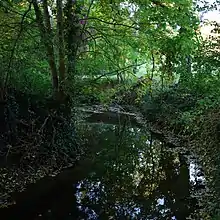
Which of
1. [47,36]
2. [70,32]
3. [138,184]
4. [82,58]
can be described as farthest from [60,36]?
[138,184]

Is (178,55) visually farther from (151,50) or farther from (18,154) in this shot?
(18,154)

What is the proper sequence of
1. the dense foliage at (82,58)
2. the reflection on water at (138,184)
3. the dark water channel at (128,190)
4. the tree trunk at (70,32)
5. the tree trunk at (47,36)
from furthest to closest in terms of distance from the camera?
the tree trunk at (70,32), the tree trunk at (47,36), the dense foliage at (82,58), the reflection on water at (138,184), the dark water channel at (128,190)

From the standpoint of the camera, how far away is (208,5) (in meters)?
8.26

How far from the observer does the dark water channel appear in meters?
6.27

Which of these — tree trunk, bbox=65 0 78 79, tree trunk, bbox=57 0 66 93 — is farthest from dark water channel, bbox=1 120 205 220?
tree trunk, bbox=65 0 78 79

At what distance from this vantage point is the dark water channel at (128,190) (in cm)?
627

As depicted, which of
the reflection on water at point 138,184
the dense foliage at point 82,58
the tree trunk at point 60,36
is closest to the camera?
the reflection on water at point 138,184

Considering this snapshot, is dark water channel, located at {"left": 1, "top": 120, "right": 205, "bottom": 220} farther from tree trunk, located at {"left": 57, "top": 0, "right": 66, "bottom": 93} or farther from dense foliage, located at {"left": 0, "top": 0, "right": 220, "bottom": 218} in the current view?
tree trunk, located at {"left": 57, "top": 0, "right": 66, "bottom": 93}

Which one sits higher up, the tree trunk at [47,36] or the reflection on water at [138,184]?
the tree trunk at [47,36]

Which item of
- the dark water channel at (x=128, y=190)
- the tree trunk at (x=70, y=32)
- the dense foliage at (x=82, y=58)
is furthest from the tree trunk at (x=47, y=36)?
the dark water channel at (x=128, y=190)

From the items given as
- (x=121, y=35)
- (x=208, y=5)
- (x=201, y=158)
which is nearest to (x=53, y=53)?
(x=121, y=35)

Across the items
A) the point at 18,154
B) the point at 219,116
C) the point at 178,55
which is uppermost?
the point at 178,55

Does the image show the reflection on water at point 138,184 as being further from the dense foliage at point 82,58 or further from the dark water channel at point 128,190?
the dense foliage at point 82,58

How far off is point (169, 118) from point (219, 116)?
4.05 m
